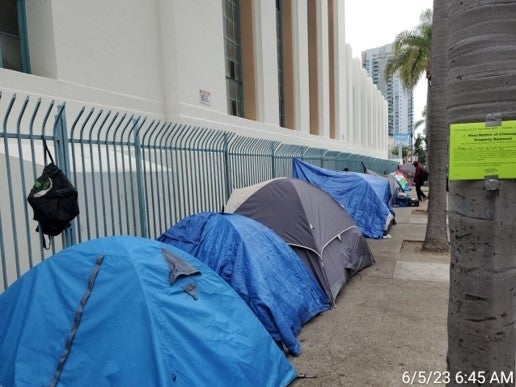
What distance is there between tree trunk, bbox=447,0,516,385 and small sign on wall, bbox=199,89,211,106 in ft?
24.9

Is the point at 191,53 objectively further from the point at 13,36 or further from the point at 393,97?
the point at 393,97

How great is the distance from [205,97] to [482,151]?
807cm

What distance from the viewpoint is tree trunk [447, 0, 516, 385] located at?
1842mm

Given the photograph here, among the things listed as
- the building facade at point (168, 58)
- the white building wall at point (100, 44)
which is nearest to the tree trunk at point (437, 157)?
the building facade at point (168, 58)

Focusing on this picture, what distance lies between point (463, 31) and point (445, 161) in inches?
283

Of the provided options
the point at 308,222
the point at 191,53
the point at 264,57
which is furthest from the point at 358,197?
the point at 264,57

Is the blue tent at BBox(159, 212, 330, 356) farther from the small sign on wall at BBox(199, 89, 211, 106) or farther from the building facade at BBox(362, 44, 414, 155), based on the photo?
the building facade at BBox(362, 44, 414, 155)

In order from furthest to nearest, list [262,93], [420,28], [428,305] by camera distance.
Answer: [420,28], [262,93], [428,305]

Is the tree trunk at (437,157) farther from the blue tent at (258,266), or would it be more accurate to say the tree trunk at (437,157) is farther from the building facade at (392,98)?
the building facade at (392,98)

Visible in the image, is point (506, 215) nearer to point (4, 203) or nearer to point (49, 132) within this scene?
point (4, 203)

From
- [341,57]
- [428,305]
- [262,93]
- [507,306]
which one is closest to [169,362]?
[507,306]

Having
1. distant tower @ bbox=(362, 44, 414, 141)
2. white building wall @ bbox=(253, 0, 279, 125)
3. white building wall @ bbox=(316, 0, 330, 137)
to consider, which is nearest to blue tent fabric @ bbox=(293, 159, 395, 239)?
white building wall @ bbox=(253, 0, 279, 125)

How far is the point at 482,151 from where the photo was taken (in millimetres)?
1847

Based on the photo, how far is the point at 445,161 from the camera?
8.48 meters
